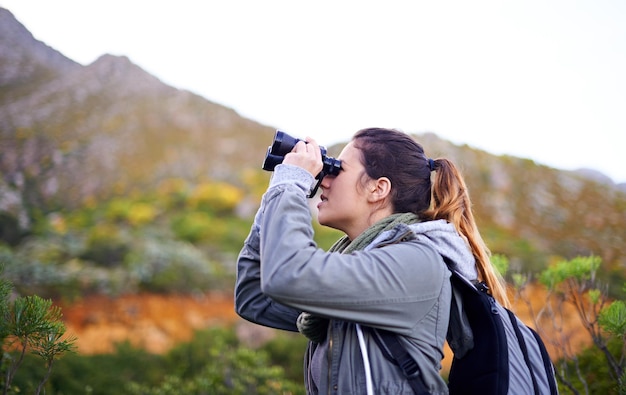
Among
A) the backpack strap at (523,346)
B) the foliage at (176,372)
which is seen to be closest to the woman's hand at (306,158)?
the backpack strap at (523,346)

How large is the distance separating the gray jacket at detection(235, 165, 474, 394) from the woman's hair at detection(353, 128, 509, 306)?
244 mm

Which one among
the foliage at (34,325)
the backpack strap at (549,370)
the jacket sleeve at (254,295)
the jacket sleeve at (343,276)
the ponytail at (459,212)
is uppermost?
the ponytail at (459,212)

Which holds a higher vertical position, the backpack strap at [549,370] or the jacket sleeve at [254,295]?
the backpack strap at [549,370]

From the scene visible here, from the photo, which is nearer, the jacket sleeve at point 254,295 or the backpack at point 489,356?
the backpack at point 489,356

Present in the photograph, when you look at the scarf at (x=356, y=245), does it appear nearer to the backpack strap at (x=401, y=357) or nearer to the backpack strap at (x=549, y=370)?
the backpack strap at (x=401, y=357)

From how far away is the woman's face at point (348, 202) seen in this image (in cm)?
157

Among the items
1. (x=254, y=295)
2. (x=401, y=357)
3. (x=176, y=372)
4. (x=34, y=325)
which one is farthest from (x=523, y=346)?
(x=176, y=372)

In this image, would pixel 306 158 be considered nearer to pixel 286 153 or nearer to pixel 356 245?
pixel 286 153

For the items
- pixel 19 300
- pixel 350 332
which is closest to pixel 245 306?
pixel 350 332

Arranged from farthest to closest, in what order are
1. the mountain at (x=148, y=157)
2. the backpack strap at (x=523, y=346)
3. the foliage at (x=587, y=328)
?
the mountain at (x=148, y=157), the foliage at (x=587, y=328), the backpack strap at (x=523, y=346)

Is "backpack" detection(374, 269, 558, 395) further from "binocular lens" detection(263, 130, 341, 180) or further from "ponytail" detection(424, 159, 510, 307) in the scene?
"binocular lens" detection(263, 130, 341, 180)

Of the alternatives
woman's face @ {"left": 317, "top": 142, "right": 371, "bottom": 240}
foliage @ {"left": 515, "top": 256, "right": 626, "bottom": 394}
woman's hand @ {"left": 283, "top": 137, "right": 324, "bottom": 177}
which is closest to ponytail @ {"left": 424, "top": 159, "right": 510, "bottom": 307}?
woman's face @ {"left": 317, "top": 142, "right": 371, "bottom": 240}

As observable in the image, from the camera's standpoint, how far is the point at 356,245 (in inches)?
57.0

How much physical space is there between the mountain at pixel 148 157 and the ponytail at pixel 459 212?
10.0 inches
